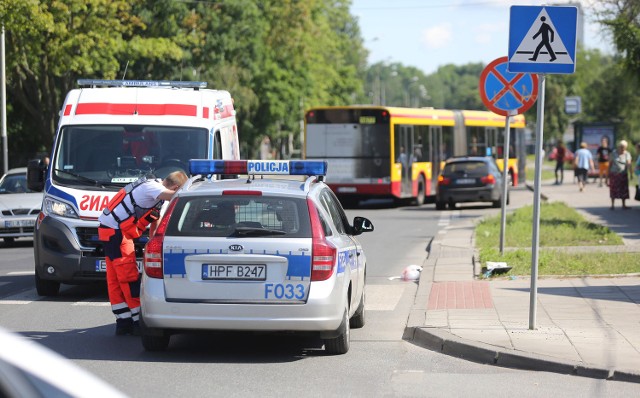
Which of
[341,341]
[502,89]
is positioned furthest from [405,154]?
[341,341]

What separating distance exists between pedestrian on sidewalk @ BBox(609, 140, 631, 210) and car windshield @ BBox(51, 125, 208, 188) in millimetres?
16504

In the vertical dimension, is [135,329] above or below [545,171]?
above

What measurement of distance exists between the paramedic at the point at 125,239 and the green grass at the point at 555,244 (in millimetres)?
5896

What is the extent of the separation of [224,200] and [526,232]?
13.1m

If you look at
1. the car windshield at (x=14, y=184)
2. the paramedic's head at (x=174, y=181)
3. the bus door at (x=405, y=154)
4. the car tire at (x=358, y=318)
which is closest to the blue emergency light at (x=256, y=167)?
the paramedic's head at (x=174, y=181)

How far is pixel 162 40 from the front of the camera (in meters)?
37.6

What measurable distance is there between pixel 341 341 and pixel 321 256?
831mm

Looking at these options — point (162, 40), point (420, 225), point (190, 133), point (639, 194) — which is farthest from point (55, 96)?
point (190, 133)

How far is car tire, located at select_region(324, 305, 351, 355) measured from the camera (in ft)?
30.7

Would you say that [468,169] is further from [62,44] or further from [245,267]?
[245,267]

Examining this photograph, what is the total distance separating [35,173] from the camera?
14.0 meters

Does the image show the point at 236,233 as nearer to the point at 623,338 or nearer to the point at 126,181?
the point at 623,338

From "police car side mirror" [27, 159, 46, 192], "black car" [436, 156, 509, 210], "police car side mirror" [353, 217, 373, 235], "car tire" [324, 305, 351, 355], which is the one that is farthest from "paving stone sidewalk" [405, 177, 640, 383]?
"black car" [436, 156, 509, 210]

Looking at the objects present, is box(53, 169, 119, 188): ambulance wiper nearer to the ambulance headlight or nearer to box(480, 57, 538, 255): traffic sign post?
the ambulance headlight
